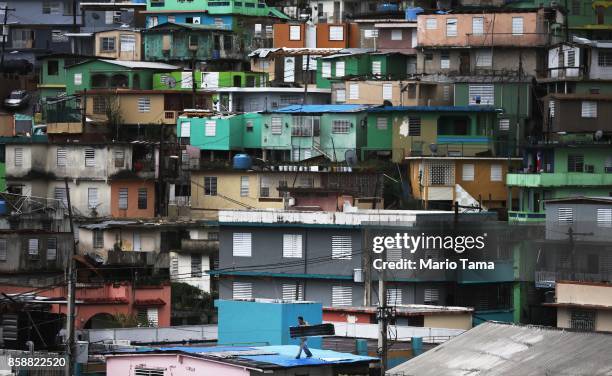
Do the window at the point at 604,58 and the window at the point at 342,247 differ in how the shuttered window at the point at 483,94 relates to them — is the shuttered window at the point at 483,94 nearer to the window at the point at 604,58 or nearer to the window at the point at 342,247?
the window at the point at 604,58

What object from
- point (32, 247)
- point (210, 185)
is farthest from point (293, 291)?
point (210, 185)

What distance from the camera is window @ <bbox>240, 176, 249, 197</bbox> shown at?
8175 centimetres

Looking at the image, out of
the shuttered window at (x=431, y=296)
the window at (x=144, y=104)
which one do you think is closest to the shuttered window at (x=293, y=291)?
the shuttered window at (x=431, y=296)

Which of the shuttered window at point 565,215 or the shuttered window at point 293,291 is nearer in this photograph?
the shuttered window at point 293,291

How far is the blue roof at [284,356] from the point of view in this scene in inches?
1951

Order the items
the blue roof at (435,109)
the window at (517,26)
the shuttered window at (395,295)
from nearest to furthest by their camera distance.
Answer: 1. the shuttered window at (395,295)
2. the blue roof at (435,109)
3. the window at (517,26)

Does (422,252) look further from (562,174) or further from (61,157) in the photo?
(61,157)

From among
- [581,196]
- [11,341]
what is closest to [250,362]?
[11,341]

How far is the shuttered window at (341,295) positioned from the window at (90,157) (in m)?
16.3

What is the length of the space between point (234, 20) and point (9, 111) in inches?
446

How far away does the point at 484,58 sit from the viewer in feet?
284

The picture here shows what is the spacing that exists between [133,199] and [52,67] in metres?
16.7

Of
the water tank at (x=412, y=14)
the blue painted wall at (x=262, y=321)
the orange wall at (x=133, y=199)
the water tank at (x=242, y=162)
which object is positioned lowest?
the blue painted wall at (x=262, y=321)

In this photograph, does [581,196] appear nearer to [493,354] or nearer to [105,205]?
[105,205]
